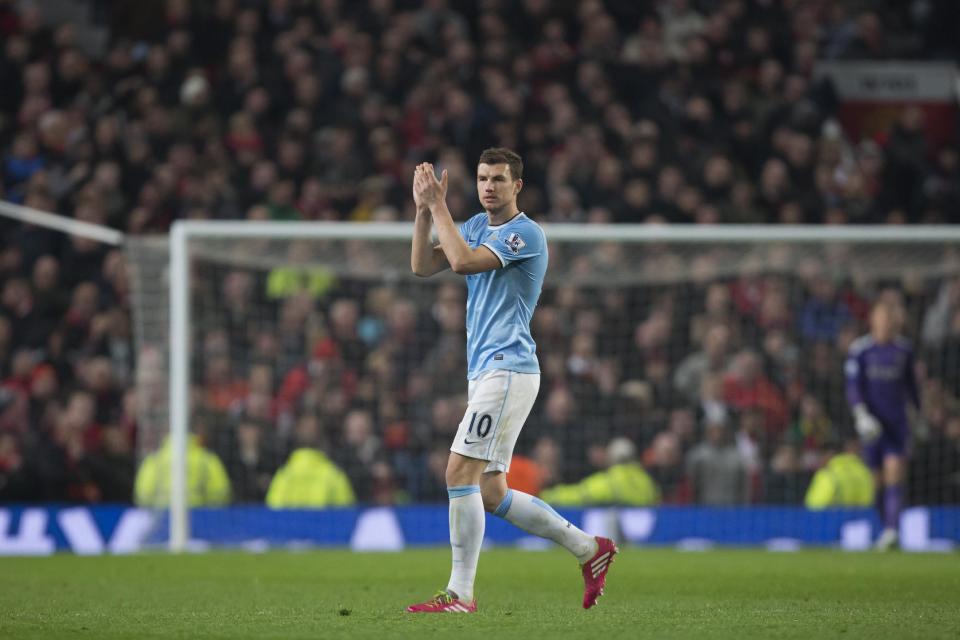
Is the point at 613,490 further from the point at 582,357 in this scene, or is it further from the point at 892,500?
the point at 892,500

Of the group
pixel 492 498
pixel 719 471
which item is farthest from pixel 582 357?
pixel 492 498

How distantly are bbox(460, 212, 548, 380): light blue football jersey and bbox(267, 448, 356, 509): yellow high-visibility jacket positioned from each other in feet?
23.7

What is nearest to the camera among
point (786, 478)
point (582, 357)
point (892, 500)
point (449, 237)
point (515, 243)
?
point (449, 237)

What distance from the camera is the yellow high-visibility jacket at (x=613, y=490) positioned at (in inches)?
562

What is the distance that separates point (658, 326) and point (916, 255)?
97.2 inches

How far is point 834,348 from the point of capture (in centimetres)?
1531

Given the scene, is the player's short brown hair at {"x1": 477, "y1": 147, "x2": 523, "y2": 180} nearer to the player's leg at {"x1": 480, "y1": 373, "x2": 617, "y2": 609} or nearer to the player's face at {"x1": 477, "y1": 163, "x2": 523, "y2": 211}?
the player's face at {"x1": 477, "y1": 163, "x2": 523, "y2": 211}

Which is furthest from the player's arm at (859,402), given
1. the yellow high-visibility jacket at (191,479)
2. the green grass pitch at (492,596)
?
the yellow high-visibility jacket at (191,479)

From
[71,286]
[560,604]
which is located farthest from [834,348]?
[560,604]

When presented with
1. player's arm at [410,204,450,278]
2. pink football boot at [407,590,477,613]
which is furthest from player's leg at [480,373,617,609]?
player's arm at [410,204,450,278]

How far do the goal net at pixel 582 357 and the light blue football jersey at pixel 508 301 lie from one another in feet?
22.6

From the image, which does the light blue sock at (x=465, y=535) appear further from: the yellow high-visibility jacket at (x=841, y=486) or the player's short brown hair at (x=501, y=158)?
the yellow high-visibility jacket at (x=841, y=486)

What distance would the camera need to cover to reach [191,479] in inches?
543

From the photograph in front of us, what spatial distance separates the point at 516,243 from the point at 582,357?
811cm
